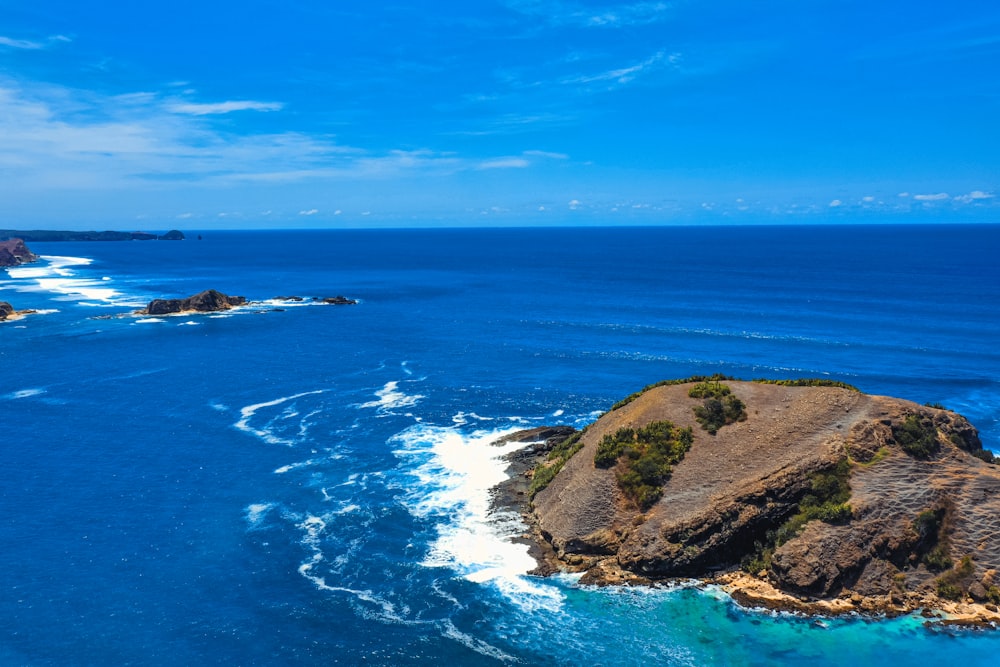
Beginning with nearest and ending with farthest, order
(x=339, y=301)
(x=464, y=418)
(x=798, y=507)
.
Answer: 1. (x=798, y=507)
2. (x=464, y=418)
3. (x=339, y=301)

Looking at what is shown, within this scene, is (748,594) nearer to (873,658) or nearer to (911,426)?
(873,658)

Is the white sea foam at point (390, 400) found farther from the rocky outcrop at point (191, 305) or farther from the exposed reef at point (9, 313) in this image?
the exposed reef at point (9, 313)

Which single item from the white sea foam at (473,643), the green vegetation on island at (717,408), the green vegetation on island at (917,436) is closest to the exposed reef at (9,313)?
the white sea foam at (473,643)

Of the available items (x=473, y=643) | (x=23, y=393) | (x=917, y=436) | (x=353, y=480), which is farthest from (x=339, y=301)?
(x=917, y=436)

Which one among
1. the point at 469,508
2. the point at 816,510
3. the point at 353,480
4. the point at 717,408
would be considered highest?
the point at 717,408

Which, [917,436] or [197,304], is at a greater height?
[197,304]

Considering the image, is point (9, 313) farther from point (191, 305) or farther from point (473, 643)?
point (473, 643)

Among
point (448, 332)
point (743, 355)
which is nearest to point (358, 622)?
point (743, 355)
